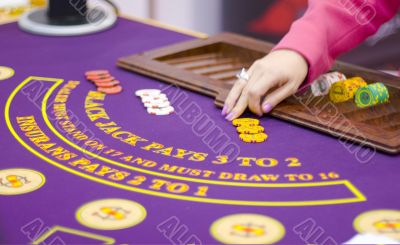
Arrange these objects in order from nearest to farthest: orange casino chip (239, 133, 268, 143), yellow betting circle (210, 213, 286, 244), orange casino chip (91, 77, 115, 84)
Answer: yellow betting circle (210, 213, 286, 244)
orange casino chip (239, 133, 268, 143)
orange casino chip (91, 77, 115, 84)

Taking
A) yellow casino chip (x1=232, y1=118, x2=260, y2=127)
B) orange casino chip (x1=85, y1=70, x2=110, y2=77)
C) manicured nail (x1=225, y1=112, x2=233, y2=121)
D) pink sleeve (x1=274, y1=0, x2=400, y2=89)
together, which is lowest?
yellow casino chip (x1=232, y1=118, x2=260, y2=127)

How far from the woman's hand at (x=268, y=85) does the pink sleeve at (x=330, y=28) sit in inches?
1.1

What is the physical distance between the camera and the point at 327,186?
36.0 inches

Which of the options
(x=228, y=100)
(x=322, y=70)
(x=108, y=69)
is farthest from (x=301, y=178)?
(x=108, y=69)

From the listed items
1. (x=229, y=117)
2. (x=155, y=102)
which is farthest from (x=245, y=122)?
(x=155, y=102)

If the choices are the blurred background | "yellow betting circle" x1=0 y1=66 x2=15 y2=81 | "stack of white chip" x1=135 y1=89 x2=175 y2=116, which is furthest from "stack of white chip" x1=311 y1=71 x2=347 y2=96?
the blurred background

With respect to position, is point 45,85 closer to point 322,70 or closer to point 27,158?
point 27,158

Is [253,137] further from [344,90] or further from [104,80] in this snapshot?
[104,80]

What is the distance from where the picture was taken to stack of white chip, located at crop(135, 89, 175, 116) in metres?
1.16

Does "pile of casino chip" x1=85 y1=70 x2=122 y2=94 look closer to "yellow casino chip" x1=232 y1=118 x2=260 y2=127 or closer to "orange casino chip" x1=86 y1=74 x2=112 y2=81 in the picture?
"orange casino chip" x1=86 y1=74 x2=112 y2=81

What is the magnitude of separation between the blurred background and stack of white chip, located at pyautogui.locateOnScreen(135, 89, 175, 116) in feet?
5.01

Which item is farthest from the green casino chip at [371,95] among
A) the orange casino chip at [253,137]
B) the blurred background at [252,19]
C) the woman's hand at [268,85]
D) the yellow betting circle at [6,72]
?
the blurred background at [252,19]

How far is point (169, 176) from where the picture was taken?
0.94 meters

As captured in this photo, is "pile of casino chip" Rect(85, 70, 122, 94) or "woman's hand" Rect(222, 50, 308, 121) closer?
"woman's hand" Rect(222, 50, 308, 121)
